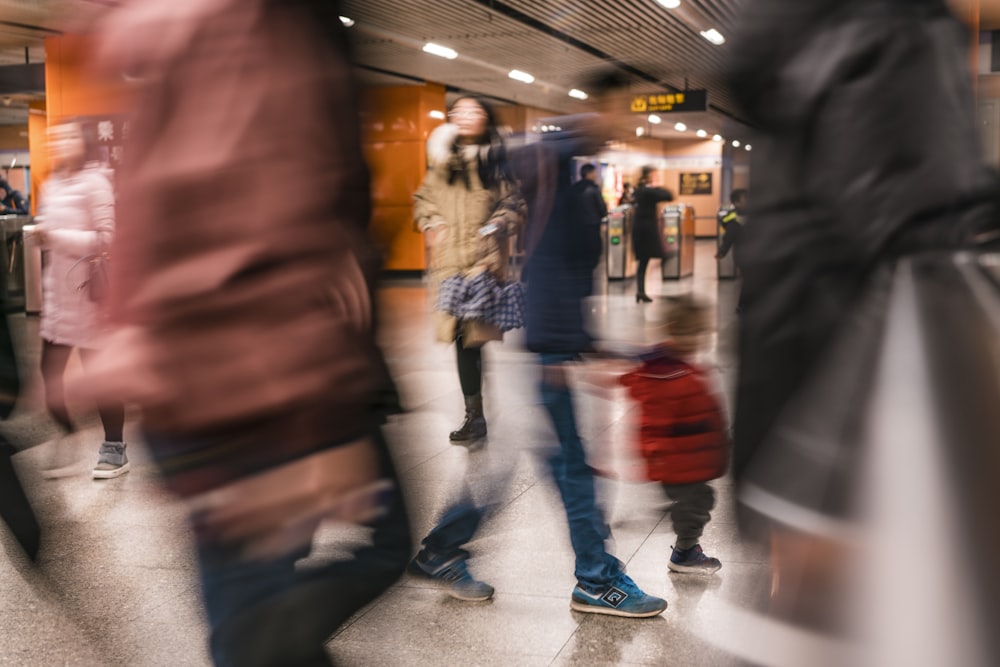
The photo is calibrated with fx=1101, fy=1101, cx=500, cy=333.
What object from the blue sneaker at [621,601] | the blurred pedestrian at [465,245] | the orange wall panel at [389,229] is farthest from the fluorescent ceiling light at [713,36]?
the orange wall panel at [389,229]

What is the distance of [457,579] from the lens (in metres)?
3.68

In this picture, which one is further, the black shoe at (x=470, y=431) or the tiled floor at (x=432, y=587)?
the black shoe at (x=470, y=431)

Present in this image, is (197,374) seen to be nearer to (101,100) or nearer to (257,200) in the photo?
(257,200)

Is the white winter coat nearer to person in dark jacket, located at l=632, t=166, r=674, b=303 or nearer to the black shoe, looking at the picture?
the black shoe

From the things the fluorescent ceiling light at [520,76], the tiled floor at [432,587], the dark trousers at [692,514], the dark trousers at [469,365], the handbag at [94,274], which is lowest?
the tiled floor at [432,587]

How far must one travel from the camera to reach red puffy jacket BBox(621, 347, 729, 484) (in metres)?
2.73

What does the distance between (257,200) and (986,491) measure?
93 cm

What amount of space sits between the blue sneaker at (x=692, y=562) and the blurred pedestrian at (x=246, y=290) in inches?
101

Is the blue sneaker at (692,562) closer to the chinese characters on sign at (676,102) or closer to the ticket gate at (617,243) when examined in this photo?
the ticket gate at (617,243)

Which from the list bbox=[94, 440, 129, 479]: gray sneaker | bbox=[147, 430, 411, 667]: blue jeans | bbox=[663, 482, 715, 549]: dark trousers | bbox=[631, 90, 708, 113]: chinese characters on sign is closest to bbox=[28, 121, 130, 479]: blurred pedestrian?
bbox=[94, 440, 129, 479]: gray sneaker

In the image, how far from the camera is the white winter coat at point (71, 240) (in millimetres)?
5117

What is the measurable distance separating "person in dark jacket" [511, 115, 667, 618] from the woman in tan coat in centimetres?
76

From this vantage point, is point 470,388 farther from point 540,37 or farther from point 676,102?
point 676,102

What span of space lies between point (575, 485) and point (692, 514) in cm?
49
